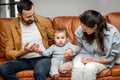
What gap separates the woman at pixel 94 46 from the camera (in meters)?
2.48

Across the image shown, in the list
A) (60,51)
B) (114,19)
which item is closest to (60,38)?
(60,51)

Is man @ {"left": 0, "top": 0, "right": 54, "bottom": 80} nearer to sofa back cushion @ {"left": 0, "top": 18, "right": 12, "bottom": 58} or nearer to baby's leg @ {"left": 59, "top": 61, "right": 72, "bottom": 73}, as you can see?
baby's leg @ {"left": 59, "top": 61, "right": 72, "bottom": 73}

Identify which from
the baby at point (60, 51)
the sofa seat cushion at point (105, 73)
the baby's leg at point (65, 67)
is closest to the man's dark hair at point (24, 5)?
the baby at point (60, 51)

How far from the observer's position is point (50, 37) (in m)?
3.00

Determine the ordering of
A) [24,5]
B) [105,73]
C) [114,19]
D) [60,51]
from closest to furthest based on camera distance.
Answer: [105,73], [24,5], [60,51], [114,19]

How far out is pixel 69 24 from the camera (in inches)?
126

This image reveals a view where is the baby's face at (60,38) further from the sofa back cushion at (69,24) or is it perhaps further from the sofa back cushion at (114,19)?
the sofa back cushion at (114,19)

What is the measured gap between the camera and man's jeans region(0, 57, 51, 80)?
2.58 metres

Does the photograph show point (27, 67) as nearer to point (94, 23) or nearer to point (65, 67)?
point (65, 67)

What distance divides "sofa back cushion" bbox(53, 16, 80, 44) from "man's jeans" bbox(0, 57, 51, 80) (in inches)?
19.5

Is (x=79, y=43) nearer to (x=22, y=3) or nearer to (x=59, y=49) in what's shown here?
(x=59, y=49)

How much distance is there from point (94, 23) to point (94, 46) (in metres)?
0.31

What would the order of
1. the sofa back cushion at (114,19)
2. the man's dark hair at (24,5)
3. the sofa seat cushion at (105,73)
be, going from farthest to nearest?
the sofa back cushion at (114,19)
the man's dark hair at (24,5)
the sofa seat cushion at (105,73)

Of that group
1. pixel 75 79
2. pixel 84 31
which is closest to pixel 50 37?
pixel 84 31
